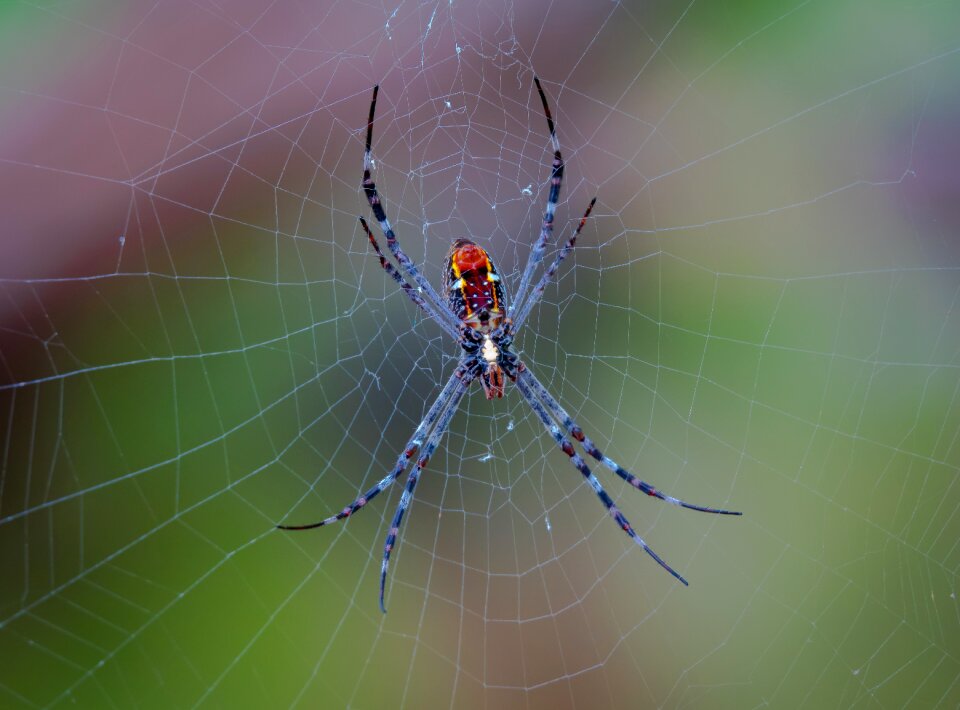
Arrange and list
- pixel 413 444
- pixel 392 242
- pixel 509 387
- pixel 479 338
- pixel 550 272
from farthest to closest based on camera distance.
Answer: pixel 509 387, pixel 479 338, pixel 413 444, pixel 550 272, pixel 392 242

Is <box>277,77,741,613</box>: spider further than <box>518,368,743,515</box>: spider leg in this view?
No

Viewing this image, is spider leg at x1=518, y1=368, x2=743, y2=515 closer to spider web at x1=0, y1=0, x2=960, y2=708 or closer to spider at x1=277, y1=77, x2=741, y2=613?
spider at x1=277, y1=77, x2=741, y2=613

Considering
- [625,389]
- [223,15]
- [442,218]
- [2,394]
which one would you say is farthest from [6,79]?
[625,389]

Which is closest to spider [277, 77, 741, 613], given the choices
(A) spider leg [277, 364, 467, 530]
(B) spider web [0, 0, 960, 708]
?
(A) spider leg [277, 364, 467, 530]

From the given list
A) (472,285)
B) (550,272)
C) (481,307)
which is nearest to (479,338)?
(481,307)

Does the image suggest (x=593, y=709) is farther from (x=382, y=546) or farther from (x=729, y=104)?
(x=729, y=104)

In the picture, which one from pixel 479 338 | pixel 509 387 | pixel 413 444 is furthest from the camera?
pixel 509 387

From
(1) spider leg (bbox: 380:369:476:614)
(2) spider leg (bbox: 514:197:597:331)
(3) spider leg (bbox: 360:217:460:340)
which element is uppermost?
(2) spider leg (bbox: 514:197:597:331)

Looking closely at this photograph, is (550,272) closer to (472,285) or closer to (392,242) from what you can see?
(472,285)

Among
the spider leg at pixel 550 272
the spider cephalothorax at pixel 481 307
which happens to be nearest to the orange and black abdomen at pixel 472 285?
the spider cephalothorax at pixel 481 307
